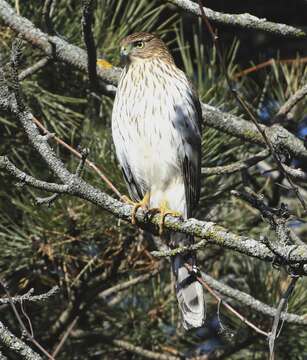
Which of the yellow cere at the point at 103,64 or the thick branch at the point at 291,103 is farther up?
the yellow cere at the point at 103,64

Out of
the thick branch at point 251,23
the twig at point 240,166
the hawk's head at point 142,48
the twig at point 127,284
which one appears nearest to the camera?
the thick branch at point 251,23

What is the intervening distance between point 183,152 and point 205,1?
51.3 inches

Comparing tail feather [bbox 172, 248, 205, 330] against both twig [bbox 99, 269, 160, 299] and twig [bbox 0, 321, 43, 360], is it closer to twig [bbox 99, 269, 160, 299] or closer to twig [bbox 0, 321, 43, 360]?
twig [bbox 99, 269, 160, 299]

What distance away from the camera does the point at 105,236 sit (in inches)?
145

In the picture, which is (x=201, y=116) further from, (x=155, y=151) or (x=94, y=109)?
(x=94, y=109)

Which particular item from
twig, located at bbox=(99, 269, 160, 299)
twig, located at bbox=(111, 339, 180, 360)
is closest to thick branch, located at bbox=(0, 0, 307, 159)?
twig, located at bbox=(99, 269, 160, 299)

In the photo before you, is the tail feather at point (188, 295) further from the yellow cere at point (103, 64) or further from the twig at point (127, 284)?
the yellow cere at point (103, 64)

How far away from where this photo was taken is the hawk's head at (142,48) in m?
3.89

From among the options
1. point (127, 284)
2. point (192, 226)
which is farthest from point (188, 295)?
point (192, 226)

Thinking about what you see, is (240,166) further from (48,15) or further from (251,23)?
(48,15)

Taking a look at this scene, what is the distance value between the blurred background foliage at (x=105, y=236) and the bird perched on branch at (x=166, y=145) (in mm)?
122

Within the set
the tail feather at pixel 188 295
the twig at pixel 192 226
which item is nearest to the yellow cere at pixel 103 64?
the tail feather at pixel 188 295

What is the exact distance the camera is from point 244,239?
238cm

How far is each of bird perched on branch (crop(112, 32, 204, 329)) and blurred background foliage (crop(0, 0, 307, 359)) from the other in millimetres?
122
